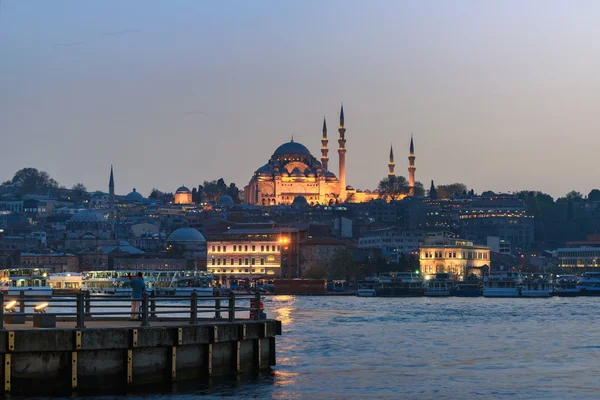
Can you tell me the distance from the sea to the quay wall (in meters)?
0.36

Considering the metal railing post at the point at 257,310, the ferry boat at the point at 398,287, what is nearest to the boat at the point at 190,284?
the ferry boat at the point at 398,287

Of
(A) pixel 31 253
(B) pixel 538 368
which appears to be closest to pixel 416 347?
(B) pixel 538 368

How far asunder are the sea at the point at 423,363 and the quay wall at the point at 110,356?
36 centimetres

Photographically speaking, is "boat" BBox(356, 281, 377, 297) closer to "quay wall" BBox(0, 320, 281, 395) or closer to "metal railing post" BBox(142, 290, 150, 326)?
"quay wall" BBox(0, 320, 281, 395)

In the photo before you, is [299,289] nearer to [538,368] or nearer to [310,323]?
[310,323]

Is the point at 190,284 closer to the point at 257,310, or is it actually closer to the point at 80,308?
the point at 257,310

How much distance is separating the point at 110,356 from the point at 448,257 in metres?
148

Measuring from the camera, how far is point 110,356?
80.3ft

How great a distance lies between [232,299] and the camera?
90.9ft

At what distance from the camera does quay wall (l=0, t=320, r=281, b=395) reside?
77.0 feet

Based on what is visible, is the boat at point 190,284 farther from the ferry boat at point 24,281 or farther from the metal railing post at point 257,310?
the metal railing post at point 257,310

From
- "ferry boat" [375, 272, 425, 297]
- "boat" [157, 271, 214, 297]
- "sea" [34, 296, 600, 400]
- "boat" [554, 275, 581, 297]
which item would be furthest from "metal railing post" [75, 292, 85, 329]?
"boat" [554, 275, 581, 297]

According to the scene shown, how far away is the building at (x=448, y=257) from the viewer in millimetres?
169625

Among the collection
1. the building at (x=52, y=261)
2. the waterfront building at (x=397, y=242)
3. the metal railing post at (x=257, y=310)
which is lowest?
the metal railing post at (x=257, y=310)
